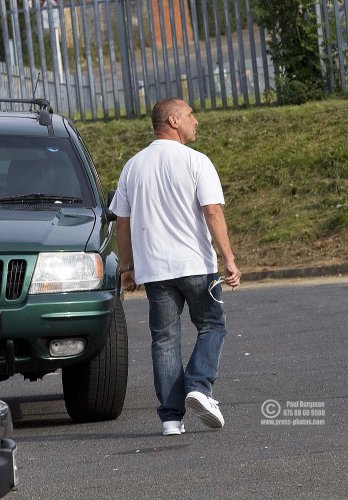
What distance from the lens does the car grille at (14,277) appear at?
26.5ft

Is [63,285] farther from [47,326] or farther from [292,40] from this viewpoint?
[292,40]

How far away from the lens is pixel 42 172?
30.6 feet

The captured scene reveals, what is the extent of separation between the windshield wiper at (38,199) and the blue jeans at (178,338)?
117 cm

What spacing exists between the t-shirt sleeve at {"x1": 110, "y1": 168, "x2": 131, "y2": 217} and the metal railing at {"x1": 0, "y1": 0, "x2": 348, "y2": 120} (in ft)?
53.7

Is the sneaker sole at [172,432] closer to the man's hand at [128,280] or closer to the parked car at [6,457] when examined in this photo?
the man's hand at [128,280]

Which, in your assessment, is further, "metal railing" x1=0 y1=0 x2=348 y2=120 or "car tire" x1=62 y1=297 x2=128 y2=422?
"metal railing" x1=0 y1=0 x2=348 y2=120

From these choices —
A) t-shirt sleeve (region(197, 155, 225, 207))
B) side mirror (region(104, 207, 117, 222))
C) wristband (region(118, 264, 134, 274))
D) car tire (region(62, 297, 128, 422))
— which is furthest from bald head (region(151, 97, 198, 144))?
car tire (region(62, 297, 128, 422))

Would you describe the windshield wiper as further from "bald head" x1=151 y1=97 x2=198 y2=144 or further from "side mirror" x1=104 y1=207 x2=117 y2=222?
"bald head" x1=151 y1=97 x2=198 y2=144

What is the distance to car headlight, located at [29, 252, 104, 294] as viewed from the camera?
8141 mm

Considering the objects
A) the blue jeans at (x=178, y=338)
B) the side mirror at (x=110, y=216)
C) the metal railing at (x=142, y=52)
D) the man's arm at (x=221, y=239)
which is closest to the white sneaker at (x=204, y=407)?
the blue jeans at (x=178, y=338)

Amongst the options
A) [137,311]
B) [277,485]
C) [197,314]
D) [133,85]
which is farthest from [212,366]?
[133,85]

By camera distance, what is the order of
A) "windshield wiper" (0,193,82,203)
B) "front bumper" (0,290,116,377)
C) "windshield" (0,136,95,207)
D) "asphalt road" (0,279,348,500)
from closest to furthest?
"asphalt road" (0,279,348,500) → "front bumper" (0,290,116,377) → "windshield wiper" (0,193,82,203) → "windshield" (0,136,95,207)

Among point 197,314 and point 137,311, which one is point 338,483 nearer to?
point 197,314

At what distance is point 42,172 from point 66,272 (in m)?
1.29
